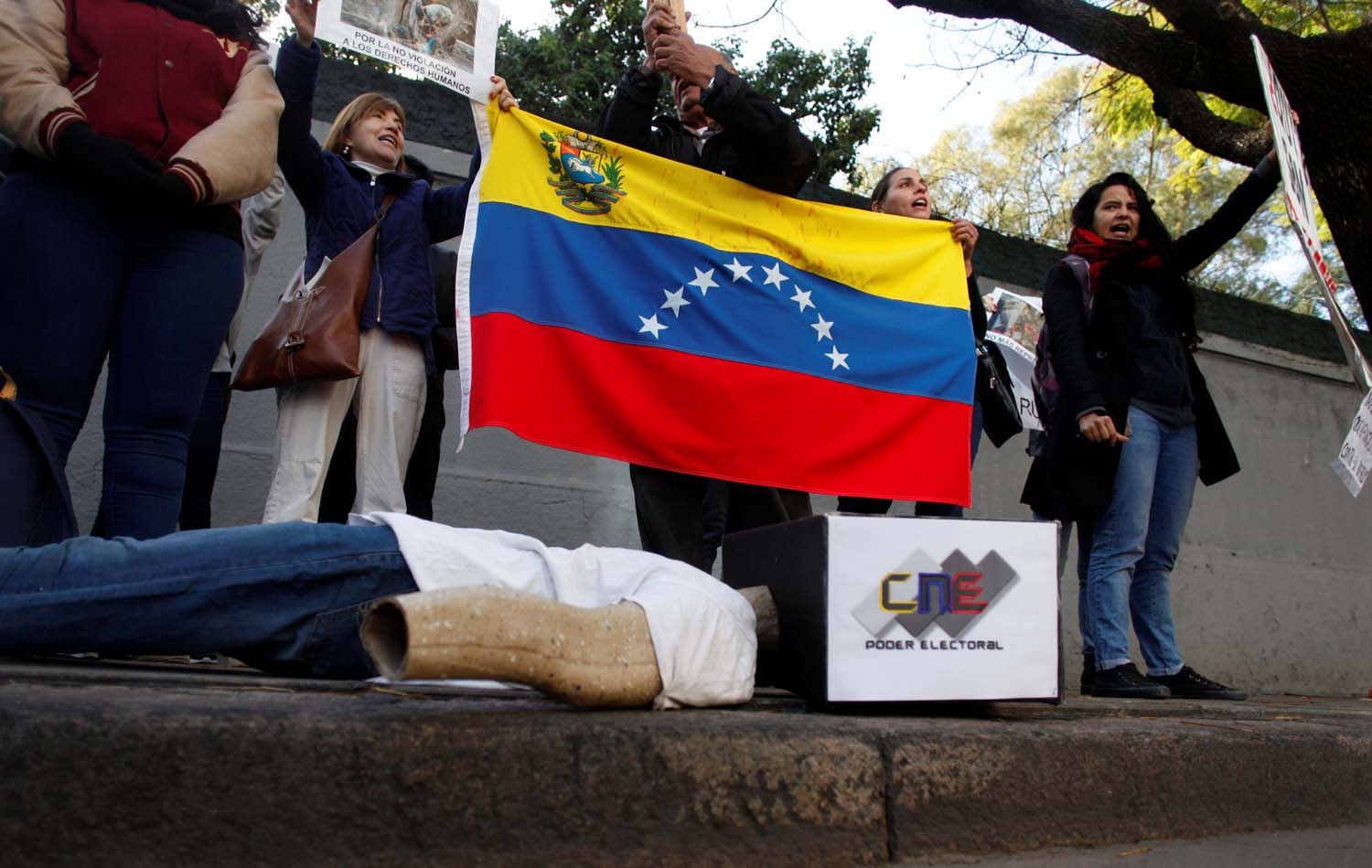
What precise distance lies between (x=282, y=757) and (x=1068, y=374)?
9.87 feet

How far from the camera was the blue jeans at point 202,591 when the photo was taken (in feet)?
5.55

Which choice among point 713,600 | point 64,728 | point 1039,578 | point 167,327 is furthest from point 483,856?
point 167,327

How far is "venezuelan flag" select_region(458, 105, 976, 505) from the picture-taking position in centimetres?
324

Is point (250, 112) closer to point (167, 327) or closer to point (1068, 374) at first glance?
point (167, 327)

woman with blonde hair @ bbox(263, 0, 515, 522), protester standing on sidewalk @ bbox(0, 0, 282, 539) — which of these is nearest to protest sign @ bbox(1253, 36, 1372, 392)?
woman with blonde hair @ bbox(263, 0, 515, 522)

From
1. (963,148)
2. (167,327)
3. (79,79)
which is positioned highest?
(963,148)

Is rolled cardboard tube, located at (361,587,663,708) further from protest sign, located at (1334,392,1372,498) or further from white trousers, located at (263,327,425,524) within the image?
protest sign, located at (1334,392,1372,498)

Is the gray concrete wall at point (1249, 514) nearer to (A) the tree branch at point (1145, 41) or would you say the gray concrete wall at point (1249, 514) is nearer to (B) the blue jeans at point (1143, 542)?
(A) the tree branch at point (1145, 41)

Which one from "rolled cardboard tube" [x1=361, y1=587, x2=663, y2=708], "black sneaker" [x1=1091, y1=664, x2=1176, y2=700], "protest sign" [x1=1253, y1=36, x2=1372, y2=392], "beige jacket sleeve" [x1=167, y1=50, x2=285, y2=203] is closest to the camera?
"rolled cardboard tube" [x1=361, y1=587, x2=663, y2=708]

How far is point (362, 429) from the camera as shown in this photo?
10.3ft

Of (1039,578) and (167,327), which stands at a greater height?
(167,327)

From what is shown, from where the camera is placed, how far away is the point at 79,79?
254 centimetres

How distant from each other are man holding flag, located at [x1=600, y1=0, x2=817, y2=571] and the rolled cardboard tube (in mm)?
1433

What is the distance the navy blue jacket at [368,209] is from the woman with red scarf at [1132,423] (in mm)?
2088
